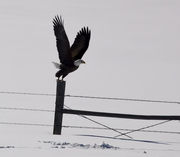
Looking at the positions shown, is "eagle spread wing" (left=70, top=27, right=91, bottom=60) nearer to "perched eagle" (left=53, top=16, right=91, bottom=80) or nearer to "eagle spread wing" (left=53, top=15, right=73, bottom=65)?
"perched eagle" (left=53, top=16, right=91, bottom=80)

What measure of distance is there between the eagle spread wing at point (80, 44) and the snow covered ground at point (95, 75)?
114cm

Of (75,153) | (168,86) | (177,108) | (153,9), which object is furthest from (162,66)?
(75,153)

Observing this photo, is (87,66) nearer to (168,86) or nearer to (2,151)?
(168,86)

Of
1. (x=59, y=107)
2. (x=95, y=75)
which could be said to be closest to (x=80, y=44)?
(x=59, y=107)

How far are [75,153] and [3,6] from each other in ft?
86.5

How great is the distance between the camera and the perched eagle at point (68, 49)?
471 inches

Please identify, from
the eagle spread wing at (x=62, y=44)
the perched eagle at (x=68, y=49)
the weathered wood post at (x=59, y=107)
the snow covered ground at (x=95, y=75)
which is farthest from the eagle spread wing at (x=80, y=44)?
the snow covered ground at (x=95, y=75)

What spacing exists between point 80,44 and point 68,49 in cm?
41

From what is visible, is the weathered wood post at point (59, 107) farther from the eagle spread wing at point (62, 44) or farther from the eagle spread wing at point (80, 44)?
the eagle spread wing at point (80, 44)

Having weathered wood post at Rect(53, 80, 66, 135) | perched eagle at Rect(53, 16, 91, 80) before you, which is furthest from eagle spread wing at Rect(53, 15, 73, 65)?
weathered wood post at Rect(53, 80, 66, 135)

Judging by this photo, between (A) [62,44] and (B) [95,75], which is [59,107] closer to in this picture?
(A) [62,44]

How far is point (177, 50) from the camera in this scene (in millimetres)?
28047

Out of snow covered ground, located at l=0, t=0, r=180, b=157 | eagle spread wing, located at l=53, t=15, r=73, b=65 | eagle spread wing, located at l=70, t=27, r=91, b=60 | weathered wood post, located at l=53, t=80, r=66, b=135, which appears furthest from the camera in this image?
eagle spread wing, located at l=70, t=27, r=91, b=60

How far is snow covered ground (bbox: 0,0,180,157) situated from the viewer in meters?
10.8
